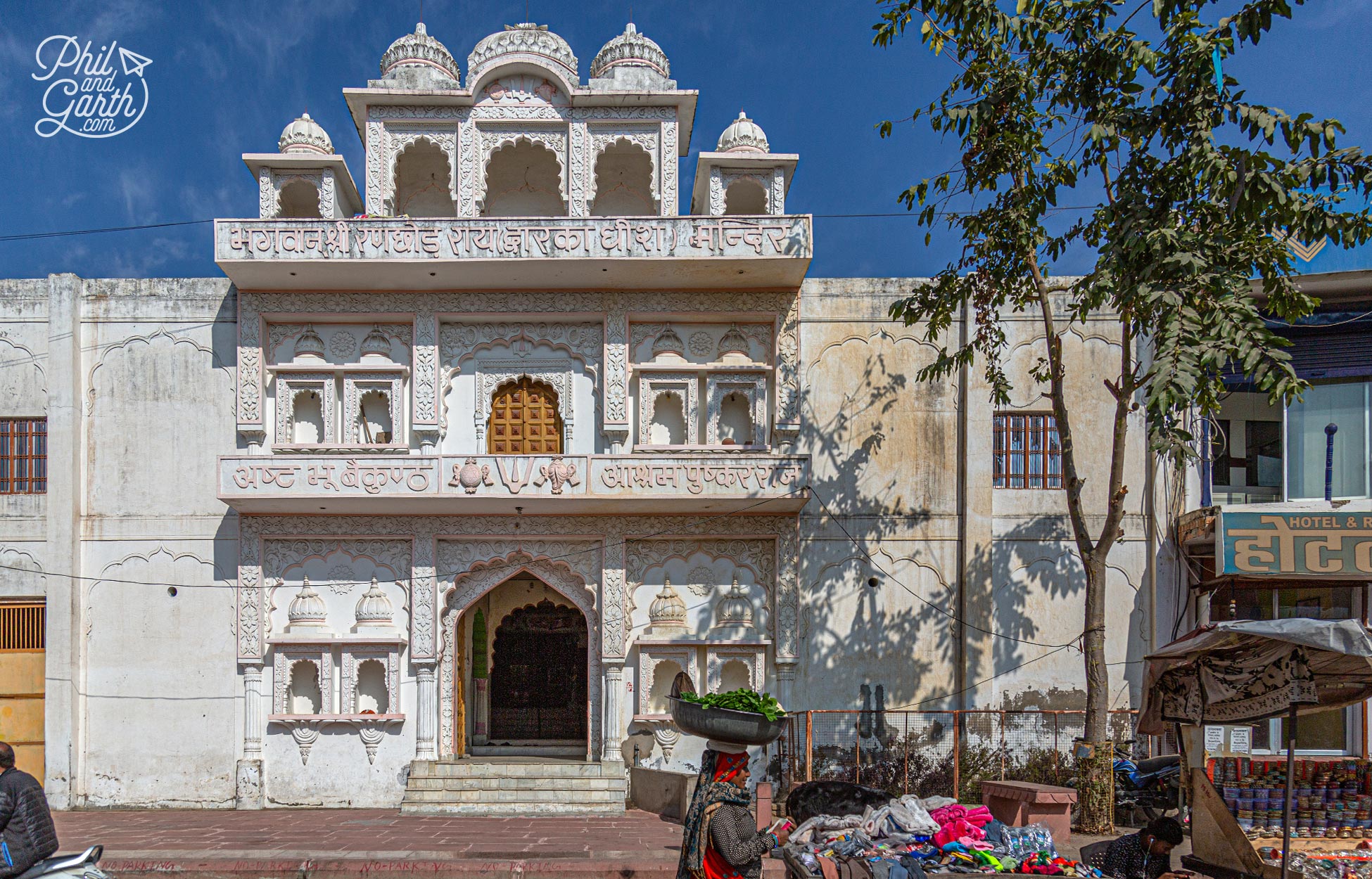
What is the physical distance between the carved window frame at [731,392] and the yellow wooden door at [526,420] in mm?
2145

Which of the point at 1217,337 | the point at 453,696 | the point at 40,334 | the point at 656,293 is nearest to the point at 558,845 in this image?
the point at 453,696

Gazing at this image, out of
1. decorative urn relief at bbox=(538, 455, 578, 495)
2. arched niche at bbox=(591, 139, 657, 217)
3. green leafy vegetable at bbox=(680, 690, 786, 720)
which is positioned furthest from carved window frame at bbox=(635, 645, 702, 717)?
green leafy vegetable at bbox=(680, 690, 786, 720)

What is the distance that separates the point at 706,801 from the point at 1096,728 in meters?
7.24

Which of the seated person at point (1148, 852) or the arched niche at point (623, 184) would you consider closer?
the seated person at point (1148, 852)

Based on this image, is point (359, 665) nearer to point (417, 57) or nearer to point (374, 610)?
point (374, 610)

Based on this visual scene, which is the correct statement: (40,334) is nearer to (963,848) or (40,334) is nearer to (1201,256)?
(963,848)

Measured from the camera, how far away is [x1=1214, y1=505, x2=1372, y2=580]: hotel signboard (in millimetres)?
12328

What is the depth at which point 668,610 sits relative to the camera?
1419cm

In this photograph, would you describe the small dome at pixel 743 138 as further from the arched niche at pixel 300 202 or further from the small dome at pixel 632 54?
the arched niche at pixel 300 202

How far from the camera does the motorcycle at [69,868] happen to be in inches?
283

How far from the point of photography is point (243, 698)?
1393cm

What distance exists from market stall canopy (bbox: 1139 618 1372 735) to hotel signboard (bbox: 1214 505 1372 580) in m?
3.74

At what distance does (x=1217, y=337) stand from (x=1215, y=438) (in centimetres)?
559

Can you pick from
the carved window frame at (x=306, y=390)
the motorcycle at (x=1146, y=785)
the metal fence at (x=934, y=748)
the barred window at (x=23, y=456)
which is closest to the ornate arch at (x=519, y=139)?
the carved window frame at (x=306, y=390)
